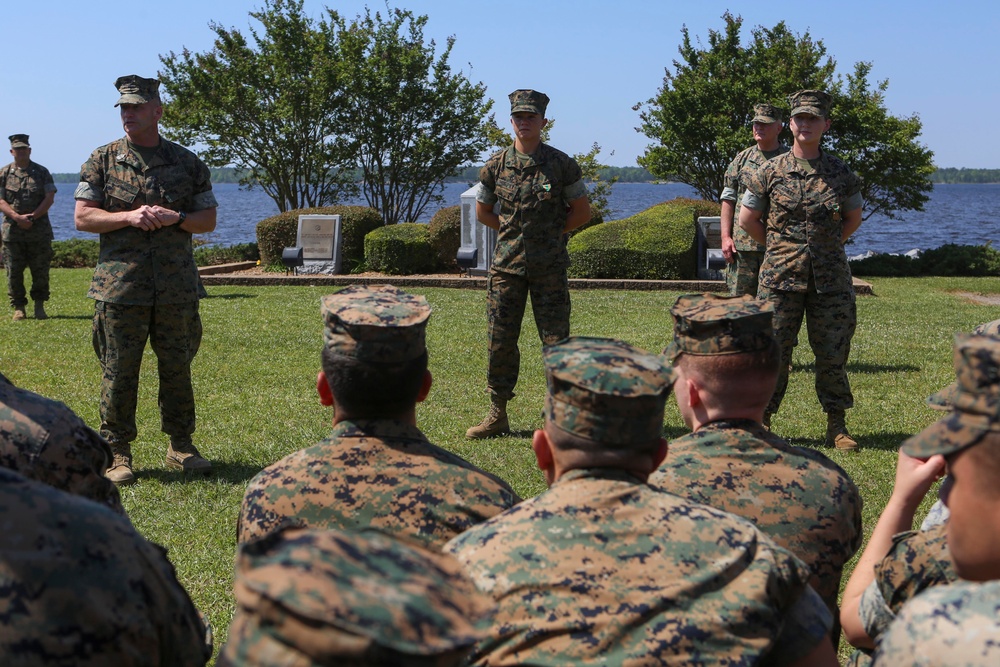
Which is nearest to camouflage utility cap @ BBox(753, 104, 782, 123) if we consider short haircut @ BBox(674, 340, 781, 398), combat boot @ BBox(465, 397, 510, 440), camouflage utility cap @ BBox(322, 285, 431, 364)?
combat boot @ BBox(465, 397, 510, 440)

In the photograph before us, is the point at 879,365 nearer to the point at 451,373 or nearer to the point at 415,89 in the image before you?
the point at 451,373

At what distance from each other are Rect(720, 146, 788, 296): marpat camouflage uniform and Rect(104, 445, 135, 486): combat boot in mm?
5298

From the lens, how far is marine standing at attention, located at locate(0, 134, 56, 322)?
1314 centimetres

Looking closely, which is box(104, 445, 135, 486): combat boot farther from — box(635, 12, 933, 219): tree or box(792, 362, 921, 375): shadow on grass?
box(635, 12, 933, 219): tree

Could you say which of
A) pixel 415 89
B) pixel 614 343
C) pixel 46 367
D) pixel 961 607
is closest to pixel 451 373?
pixel 46 367

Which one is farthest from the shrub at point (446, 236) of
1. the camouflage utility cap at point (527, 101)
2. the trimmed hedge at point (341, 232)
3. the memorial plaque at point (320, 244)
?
the camouflage utility cap at point (527, 101)

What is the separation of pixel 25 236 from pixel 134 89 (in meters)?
8.18

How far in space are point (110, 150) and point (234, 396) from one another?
2915 millimetres

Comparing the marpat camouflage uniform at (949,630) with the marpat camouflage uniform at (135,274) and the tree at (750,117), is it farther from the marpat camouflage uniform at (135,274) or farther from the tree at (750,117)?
the tree at (750,117)

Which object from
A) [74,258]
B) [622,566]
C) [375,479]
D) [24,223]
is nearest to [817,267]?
[375,479]

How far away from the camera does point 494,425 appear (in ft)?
24.0

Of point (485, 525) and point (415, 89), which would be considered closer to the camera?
point (485, 525)

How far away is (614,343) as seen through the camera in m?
2.60

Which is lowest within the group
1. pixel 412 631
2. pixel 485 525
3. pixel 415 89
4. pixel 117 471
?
pixel 117 471
